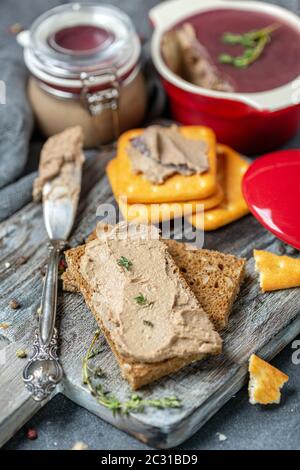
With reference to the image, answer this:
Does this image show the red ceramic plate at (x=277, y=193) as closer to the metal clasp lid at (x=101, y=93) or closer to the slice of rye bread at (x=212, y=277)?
the slice of rye bread at (x=212, y=277)

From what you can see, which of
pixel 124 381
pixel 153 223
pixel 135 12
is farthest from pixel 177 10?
pixel 124 381

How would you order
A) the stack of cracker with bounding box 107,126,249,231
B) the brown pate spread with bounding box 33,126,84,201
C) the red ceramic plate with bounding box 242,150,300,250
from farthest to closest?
the brown pate spread with bounding box 33,126,84,201, the stack of cracker with bounding box 107,126,249,231, the red ceramic plate with bounding box 242,150,300,250

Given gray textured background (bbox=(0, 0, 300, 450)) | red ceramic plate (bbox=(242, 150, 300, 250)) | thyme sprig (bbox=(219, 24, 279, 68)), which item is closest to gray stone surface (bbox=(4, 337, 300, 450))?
gray textured background (bbox=(0, 0, 300, 450))

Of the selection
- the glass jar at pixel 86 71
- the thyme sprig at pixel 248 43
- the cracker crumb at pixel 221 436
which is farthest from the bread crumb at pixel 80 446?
the thyme sprig at pixel 248 43

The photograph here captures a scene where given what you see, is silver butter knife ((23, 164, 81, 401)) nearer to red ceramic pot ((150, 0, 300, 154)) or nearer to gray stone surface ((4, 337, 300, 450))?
gray stone surface ((4, 337, 300, 450))

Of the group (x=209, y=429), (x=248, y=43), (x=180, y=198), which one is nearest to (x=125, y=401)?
(x=209, y=429)

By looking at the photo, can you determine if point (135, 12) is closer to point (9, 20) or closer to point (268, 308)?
point (9, 20)

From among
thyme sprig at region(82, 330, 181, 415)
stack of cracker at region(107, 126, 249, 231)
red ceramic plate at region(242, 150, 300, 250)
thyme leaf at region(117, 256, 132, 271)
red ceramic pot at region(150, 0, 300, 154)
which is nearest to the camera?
thyme sprig at region(82, 330, 181, 415)
